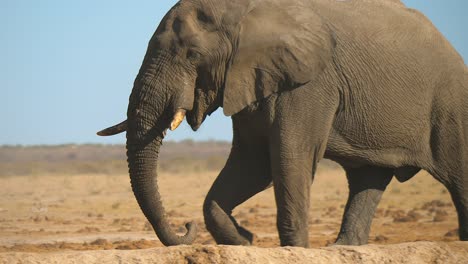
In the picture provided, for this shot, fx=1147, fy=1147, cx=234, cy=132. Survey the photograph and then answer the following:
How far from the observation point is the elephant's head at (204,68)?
29.7ft

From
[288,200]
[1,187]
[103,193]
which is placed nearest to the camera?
[288,200]

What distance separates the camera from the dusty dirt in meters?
14.8

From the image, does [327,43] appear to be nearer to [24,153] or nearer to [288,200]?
[288,200]

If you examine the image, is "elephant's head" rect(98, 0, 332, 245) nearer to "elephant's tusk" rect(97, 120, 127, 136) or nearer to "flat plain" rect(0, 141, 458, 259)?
"elephant's tusk" rect(97, 120, 127, 136)

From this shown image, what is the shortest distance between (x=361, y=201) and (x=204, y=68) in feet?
7.35

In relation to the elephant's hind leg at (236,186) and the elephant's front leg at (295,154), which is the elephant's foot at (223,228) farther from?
the elephant's front leg at (295,154)

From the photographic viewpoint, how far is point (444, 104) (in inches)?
410

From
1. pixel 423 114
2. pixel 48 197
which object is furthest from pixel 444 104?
pixel 48 197

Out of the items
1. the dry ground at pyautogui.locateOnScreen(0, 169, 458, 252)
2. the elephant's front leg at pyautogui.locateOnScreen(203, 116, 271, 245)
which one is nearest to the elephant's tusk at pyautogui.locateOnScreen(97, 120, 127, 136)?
the elephant's front leg at pyautogui.locateOnScreen(203, 116, 271, 245)

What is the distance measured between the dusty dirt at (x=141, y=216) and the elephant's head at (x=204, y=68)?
117 cm

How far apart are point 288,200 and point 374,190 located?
1.60 meters

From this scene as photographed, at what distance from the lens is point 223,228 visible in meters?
9.62

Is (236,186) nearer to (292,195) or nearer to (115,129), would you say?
(292,195)

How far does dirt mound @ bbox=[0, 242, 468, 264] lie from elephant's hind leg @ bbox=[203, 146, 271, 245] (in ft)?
6.10
